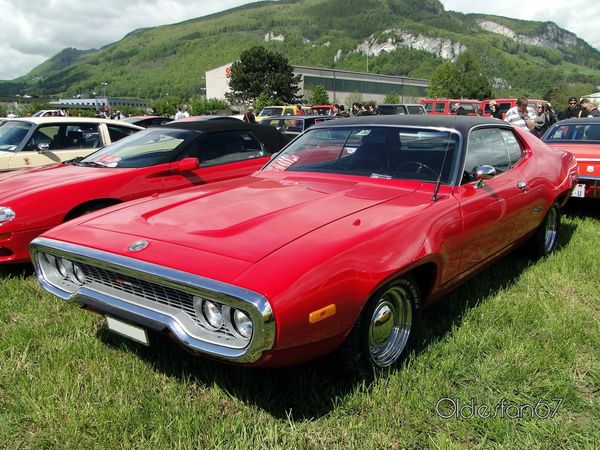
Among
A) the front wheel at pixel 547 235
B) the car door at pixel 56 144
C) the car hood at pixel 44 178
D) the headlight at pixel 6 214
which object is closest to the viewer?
the headlight at pixel 6 214

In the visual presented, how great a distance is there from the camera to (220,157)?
5465 millimetres

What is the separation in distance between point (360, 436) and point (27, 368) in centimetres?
189

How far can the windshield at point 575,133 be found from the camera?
6.68 m

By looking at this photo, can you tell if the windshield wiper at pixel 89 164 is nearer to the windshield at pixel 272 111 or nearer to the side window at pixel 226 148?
the side window at pixel 226 148

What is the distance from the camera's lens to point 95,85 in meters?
177

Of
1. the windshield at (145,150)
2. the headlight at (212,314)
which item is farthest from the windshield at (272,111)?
the headlight at (212,314)

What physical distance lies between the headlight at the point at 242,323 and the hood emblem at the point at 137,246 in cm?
60

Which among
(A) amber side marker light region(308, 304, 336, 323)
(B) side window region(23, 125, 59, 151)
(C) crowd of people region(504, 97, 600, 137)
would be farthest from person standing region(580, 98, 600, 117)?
(A) amber side marker light region(308, 304, 336, 323)

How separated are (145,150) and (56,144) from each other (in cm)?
222

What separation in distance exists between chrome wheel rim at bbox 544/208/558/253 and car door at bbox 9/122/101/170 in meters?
5.69

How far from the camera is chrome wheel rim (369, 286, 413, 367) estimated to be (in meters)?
2.50

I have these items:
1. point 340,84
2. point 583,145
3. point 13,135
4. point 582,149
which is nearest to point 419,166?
point 582,149

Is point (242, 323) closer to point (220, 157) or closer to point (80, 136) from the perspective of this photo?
point (220, 157)

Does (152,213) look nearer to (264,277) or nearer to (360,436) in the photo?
(264,277)
